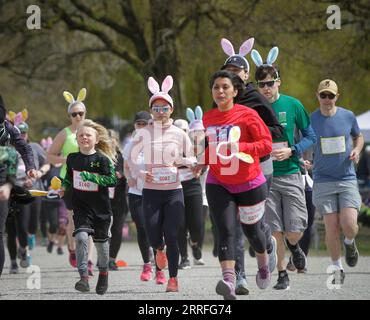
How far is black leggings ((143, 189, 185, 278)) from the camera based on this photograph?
34.4ft

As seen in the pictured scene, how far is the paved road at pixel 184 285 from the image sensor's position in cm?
985

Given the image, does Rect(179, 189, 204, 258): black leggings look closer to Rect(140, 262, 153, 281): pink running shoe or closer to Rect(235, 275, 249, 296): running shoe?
Rect(140, 262, 153, 281): pink running shoe

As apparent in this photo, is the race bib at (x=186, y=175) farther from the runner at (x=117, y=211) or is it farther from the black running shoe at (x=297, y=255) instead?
the black running shoe at (x=297, y=255)

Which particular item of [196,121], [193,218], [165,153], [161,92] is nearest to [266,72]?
[161,92]

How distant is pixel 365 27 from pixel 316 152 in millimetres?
11222

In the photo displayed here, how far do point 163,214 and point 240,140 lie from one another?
1806mm

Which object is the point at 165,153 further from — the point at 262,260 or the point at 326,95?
the point at 262,260

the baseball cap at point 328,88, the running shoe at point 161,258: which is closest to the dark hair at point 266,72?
the baseball cap at point 328,88

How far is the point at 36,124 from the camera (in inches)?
1452

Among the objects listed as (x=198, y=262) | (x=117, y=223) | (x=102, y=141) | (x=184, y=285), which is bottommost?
(x=184, y=285)

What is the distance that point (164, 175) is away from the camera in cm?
1062

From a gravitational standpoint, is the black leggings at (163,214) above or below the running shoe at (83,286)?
above

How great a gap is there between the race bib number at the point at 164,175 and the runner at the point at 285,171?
96cm

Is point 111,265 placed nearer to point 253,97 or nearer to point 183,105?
point 253,97
